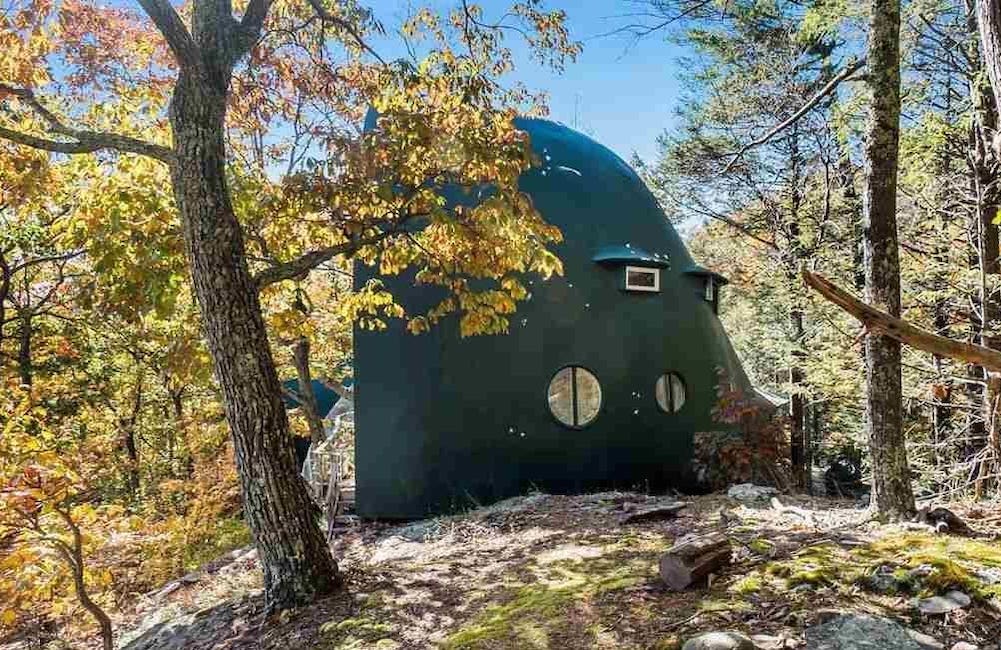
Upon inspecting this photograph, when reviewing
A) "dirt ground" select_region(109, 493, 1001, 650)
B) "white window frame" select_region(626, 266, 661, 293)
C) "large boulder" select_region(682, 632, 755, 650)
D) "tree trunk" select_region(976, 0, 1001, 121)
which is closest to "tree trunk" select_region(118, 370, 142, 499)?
"dirt ground" select_region(109, 493, 1001, 650)

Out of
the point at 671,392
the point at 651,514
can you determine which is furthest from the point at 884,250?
the point at 671,392

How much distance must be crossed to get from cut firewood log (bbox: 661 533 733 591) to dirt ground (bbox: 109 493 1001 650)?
0.06 m

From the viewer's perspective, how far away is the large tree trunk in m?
4.30

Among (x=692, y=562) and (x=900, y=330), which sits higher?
(x=900, y=330)

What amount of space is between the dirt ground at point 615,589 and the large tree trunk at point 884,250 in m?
0.41

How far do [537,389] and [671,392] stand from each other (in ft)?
7.85

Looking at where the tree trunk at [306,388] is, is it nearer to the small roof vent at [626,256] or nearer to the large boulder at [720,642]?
the small roof vent at [626,256]

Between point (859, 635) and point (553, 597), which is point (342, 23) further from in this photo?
point (859, 635)

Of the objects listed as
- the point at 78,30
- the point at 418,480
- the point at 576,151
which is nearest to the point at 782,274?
the point at 576,151

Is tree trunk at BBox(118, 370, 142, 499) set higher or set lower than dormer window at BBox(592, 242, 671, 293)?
lower

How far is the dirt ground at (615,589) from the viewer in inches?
120

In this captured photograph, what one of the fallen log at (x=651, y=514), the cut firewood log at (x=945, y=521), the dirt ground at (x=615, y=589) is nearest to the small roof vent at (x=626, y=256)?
the dirt ground at (x=615, y=589)

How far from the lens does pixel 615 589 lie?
3.88 m

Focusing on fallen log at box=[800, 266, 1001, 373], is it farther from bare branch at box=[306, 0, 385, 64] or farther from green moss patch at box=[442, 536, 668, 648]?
bare branch at box=[306, 0, 385, 64]
